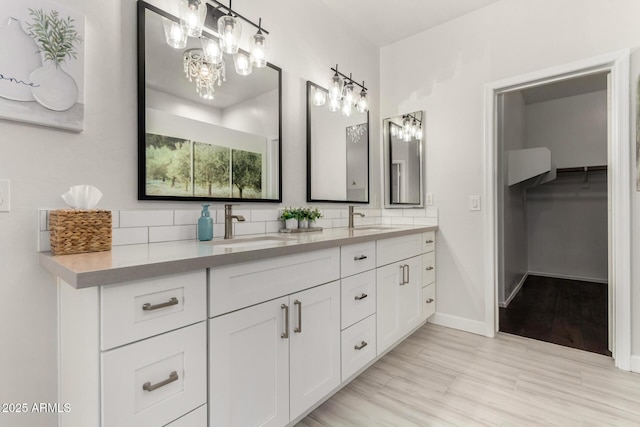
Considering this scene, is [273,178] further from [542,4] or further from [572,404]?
[542,4]

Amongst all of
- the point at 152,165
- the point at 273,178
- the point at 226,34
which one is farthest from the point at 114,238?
the point at 226,34

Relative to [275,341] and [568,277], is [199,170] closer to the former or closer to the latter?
[275,341]

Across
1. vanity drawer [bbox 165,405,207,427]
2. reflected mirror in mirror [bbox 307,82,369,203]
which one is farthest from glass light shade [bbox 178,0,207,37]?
vanity drawer [bbox 165,405,207,427]

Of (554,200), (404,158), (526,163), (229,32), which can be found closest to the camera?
(229,32)

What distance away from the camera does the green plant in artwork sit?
45.8 inches

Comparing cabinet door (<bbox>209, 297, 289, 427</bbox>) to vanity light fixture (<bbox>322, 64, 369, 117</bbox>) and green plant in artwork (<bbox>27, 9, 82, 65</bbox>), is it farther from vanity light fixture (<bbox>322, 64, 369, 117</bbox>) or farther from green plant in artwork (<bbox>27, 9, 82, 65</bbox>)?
vanity light fixture (<bbox>322, 64, 369, 117</bbox>)

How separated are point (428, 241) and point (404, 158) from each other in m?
0.83

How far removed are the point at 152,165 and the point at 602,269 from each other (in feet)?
17.9

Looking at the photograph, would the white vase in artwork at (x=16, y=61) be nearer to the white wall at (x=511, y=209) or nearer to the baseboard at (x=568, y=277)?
the white wall at (x=511, y=209)

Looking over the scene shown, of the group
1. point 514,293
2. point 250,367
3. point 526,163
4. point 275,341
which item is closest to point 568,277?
point 514,293

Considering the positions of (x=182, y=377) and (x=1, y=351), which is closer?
(x=182, y=377)

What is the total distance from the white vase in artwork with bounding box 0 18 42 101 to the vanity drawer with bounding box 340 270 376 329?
1535 mm

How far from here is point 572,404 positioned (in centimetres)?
165

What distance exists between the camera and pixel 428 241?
8.77ft
